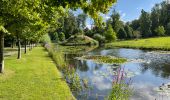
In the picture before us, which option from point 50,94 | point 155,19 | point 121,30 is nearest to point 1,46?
point 50,94

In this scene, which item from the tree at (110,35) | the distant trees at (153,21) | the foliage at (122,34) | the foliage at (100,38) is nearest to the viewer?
the tree at (110,35)

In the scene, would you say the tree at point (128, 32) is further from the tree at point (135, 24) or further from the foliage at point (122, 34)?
the tree at point (135, 24)

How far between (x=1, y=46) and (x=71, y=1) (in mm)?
16479

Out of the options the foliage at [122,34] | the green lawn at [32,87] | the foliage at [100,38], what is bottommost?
the green lawn at [32,87]

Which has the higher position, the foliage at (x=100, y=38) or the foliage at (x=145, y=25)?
the foliage at (x=145, y=25)

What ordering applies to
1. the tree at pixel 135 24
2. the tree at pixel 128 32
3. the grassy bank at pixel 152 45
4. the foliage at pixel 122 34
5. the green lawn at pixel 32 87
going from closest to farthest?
the green lawn at pixel 32 87, the grassy bank at pixel 152 45, the foliage at pixel 122 34, the tree at pixel 128 32, the tree at pixel 135 24

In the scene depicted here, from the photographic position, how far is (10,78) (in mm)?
21875

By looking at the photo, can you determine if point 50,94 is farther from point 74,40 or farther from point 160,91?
point 74,40

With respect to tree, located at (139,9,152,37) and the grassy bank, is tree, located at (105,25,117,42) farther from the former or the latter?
tree, located at (139,9,152,37)

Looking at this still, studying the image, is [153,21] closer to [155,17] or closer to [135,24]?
[155,17]

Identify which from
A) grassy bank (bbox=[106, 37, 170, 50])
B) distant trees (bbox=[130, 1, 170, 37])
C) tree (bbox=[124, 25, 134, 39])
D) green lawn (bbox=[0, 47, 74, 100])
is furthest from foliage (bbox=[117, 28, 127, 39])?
green lawn (bbox=[0, 47, 74, 100])

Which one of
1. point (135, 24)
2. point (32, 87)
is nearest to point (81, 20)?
point (135, 24)

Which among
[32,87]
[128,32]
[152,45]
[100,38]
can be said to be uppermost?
[128,32]

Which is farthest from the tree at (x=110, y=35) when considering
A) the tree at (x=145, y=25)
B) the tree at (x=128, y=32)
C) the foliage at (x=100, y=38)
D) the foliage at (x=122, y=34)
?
the tree at (x=145, y=25)
